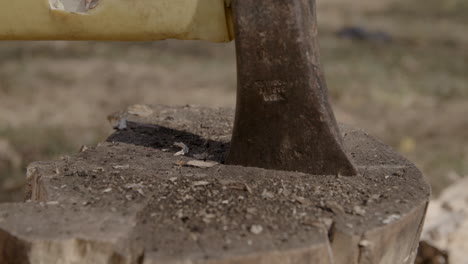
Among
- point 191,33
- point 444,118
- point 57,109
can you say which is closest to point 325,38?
point 444,118

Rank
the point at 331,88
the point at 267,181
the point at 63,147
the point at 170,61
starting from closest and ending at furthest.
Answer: the point at 267,181 < the point at 63,147 < the point at 331,88 < the point at 170,61

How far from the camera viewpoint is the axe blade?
182 cm

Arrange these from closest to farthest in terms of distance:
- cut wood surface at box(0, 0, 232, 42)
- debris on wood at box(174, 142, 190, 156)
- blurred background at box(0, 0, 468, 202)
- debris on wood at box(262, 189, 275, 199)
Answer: debris on wood at box(262, 189, 275, 199) → cut wood surface at box(0, 0, 232, 42) → debris on wood at box(174, 142, 190, 156) → blurred background at box(0, 0, 468, 202)

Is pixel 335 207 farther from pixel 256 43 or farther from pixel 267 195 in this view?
pixel 256 43

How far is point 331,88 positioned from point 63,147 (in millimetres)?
2436

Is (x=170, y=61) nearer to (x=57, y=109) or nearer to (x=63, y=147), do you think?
(x=57, y=109)

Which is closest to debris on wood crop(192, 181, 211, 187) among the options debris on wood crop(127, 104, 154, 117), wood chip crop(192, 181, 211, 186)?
wood chip crop(192, 181, 211, 186)

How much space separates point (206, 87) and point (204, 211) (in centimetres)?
399

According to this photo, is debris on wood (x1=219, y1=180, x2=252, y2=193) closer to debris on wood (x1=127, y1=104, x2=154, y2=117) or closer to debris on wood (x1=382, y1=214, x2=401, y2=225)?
debris on wood (x1=382, y1=214, x2=401, y2=225)

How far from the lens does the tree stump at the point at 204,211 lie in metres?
1.49

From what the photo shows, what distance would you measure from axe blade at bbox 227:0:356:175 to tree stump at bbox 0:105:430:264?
54 millimetres

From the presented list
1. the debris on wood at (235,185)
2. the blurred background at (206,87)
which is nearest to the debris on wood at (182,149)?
the debris on wood at (235,185)

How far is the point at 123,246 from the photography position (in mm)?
1491

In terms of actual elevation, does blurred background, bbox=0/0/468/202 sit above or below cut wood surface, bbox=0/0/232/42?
below
